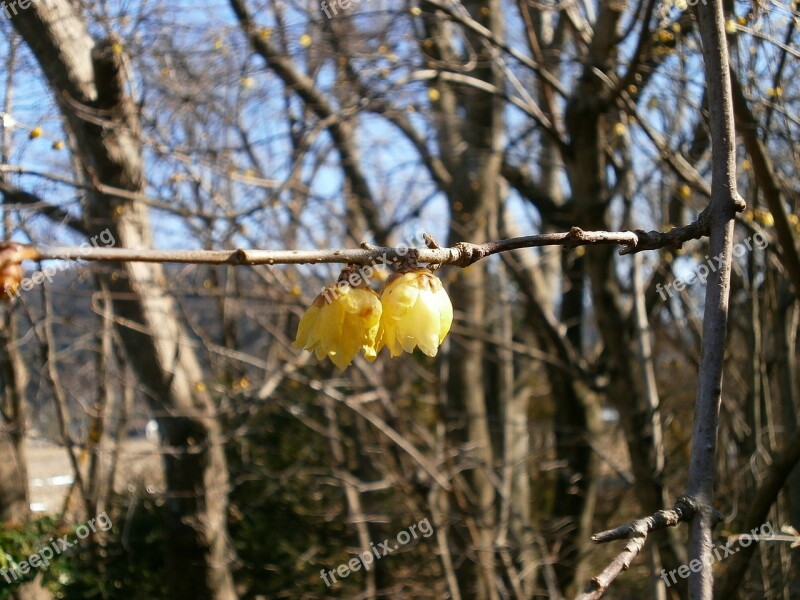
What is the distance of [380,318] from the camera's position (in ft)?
4.97

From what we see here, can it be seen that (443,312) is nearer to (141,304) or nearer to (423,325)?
(423,325)

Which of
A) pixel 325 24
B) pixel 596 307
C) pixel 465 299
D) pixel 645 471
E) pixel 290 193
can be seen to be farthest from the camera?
pixel 465 299

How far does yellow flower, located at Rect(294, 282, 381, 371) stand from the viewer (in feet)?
4.92

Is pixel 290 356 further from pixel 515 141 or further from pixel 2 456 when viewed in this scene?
pixel 515 141

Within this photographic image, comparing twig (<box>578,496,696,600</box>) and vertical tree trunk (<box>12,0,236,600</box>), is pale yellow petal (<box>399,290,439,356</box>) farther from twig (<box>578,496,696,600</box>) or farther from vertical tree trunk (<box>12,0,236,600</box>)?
vertical tree trunk (<box>12,0,236,600</box>)

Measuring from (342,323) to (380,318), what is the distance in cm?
7

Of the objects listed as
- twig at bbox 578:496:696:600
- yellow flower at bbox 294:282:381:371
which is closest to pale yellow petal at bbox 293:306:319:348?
yellow flower at bbox 294:282:381:371

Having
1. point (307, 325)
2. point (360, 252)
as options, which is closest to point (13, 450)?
point (307, 325)

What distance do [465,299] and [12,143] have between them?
11.8 feet

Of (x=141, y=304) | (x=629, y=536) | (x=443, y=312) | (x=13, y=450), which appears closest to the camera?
(x=629, y=536)

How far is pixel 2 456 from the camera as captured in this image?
18.2 ft

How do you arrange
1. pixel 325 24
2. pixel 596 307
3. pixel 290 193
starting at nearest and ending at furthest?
pixel 596 307, pixel 325 24, pixel 290 193

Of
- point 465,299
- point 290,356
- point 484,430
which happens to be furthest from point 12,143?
point 484,430

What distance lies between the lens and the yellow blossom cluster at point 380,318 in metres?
1.46
